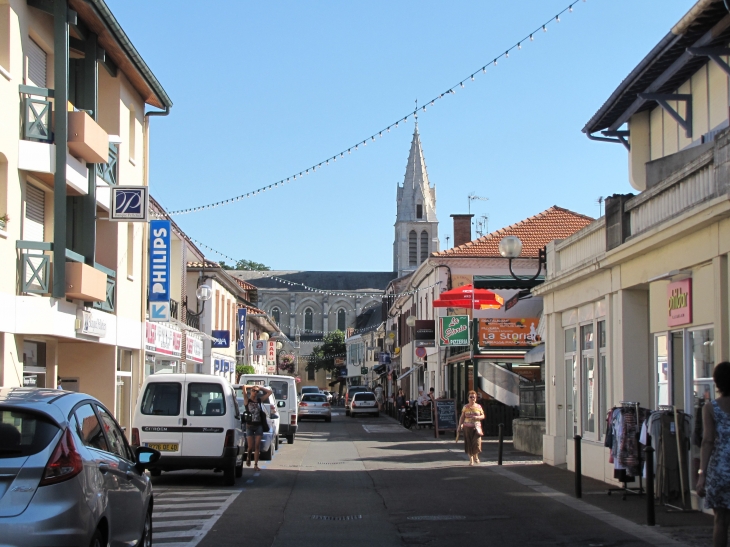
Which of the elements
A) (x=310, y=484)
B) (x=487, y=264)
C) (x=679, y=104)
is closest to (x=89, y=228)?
(x=310, y=484)

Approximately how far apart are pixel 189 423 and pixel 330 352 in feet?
331

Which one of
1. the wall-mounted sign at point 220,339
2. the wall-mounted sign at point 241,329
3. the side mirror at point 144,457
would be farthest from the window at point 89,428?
the wall-mounted sign at point 241,329

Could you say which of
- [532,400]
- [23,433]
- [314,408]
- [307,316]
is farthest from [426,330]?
[307,316]

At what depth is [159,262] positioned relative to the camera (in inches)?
1022

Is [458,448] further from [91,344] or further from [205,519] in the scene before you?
[205,519]

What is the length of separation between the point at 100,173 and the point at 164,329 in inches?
314

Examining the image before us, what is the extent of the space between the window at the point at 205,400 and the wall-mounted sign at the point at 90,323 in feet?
12.2

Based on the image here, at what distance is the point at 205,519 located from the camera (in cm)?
1199

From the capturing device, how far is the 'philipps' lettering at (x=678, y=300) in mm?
13289

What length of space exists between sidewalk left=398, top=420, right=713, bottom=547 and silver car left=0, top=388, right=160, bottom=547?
596cm

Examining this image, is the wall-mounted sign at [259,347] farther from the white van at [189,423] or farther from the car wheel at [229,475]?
the car wheel at [229,475]

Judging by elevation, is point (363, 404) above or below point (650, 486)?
below

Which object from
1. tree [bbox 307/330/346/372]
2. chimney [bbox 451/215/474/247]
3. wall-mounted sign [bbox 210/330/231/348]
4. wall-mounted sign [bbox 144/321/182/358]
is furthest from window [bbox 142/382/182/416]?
tree [bbox 307/330/346/372]

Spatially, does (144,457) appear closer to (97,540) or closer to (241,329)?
(97,540)
